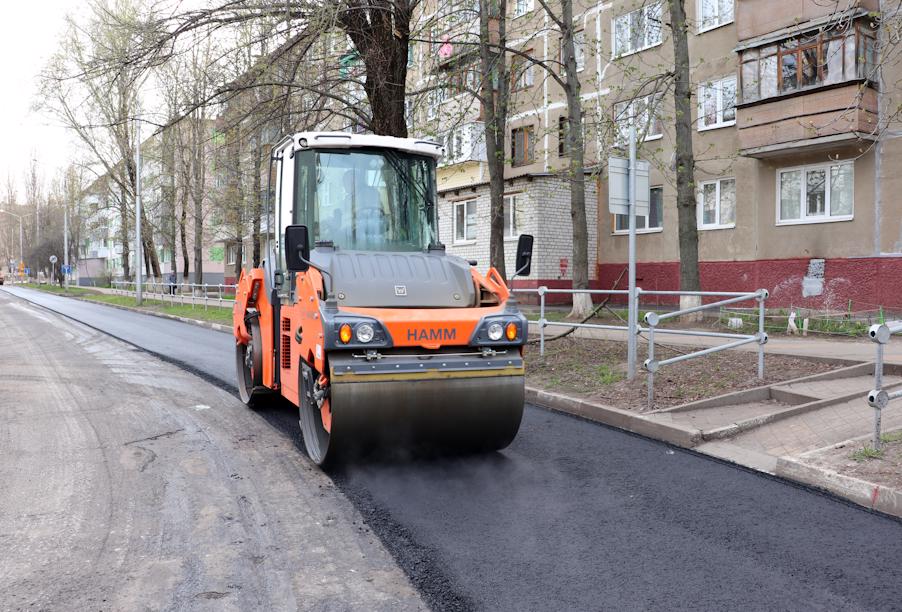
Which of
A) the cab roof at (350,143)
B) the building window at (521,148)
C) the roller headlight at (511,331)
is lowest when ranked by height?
the roller headlight at (511,331)

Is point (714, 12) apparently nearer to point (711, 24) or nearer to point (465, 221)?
point (711, 24)

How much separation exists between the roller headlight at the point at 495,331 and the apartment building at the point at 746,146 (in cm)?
981

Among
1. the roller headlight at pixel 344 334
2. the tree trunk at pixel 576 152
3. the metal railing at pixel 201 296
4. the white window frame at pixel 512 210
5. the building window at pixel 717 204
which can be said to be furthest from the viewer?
the metal railing at pixel 201 296

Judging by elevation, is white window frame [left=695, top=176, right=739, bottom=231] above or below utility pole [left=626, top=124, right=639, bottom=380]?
above

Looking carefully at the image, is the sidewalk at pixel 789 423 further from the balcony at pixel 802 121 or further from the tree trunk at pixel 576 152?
the balcony at pixel 802 121

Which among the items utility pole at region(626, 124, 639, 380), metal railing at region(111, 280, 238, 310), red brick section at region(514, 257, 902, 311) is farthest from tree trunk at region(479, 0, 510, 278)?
metal railing at region(111, 280, 238, 310)

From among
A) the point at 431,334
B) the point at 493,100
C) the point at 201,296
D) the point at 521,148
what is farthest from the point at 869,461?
the point at 201,296

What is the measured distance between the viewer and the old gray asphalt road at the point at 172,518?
353 centimetres

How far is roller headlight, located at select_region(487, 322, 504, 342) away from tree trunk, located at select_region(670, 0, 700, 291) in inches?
411

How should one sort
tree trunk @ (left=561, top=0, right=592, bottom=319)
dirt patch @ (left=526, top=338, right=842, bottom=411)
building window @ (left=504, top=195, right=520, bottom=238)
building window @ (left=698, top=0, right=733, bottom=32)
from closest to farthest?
dirt patch @ (left=526, top=338, right=842, bottom=411)
tree trunk @ (left=561, top=0, right=592, bottom=319)
building window @ (left=698, top=0, right=733, bottom=32)
building window @ (left=504, top=195, right=520, bottom=238)

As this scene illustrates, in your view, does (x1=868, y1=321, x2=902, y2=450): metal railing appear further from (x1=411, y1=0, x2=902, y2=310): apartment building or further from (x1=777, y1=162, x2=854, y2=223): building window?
(x1=777, y1=162, x2=854, y2=223): building window

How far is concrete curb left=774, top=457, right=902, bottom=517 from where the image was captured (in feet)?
15.7

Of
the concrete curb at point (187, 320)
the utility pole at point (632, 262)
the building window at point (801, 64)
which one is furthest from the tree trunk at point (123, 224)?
the utility pole at point (632, 262)

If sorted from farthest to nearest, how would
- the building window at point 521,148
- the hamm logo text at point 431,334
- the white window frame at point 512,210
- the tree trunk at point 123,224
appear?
the tree trunk at point 123,224 < the building window at point 521,148 < the white window frame at point 512,210 < the hamm logo text at point 431,334
